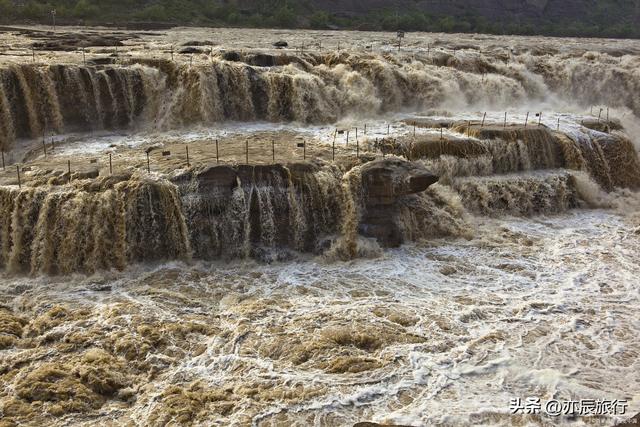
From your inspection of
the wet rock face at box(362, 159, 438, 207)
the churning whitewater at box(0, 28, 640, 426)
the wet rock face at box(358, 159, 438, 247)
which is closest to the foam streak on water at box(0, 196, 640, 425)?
the churning whitewater at box(0, 28, 640, 426)

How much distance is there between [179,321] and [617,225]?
9973 millimetres

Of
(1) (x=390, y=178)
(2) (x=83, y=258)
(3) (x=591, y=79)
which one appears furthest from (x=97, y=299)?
(3) (x=591, y=79)

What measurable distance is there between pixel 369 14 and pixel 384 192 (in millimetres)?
38232

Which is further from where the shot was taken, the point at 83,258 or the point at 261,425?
the point at 83,258

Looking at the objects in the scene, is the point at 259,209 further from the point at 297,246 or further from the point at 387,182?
the point at 387,182

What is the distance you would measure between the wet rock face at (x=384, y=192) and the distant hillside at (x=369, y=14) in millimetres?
28354

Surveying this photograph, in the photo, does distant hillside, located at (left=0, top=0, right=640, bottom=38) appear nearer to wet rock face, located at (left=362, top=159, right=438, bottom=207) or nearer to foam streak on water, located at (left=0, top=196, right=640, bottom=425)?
wet rock face, located at (left=362, top=159, right=438, bottom=207)

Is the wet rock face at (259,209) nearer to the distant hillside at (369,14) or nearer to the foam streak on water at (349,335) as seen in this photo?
the foam streak on water at (349,335)

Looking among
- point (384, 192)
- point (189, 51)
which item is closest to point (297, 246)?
point (384, 192)

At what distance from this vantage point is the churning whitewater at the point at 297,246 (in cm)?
762

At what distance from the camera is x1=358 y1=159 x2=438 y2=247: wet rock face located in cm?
1196

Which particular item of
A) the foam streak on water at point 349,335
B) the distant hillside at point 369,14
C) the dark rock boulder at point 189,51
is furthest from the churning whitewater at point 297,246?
the distant hillside at point 369,14

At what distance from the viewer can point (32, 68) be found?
14.8 meters

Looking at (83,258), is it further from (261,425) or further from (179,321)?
(261,425)
